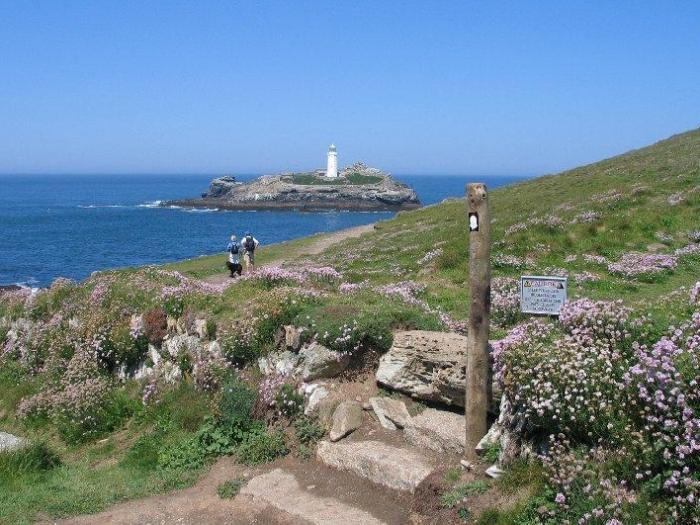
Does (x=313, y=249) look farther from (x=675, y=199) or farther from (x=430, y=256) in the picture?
(x=675, y=199)

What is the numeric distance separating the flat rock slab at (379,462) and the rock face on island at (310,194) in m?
138

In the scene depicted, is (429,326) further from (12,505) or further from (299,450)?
(12,505)

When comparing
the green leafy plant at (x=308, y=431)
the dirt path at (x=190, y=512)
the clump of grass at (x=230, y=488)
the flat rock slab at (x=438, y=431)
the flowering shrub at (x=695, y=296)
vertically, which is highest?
the flowering shrub at (x=695, y=296)

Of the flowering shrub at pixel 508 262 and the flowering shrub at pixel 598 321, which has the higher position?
the flowering shrub at pixel 598 321

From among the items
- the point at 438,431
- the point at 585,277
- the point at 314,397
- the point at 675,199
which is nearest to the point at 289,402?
the point at 314,397

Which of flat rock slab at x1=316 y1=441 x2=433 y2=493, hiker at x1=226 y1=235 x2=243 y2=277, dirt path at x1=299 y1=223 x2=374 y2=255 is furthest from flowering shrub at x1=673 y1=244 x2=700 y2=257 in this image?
dirt path at x1=299 y1=223 x2=374 y2=255

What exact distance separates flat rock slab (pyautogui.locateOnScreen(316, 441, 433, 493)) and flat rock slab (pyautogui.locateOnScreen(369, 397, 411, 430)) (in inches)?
19.1

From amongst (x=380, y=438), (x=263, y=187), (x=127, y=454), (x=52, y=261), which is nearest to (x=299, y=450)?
(x=380, y=438)

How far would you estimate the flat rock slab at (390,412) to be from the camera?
11.1 metres

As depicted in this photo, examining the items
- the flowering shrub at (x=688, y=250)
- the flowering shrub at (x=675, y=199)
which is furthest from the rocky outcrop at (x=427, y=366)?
the flowering shrub at (x=675, y=199)

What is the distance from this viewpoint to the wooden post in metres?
9.68

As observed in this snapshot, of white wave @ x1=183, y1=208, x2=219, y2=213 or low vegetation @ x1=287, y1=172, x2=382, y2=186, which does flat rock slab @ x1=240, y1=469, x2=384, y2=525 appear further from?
low vegetation @ x1=287, y1=172, x2=382, y2=186

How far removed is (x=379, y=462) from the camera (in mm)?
10125

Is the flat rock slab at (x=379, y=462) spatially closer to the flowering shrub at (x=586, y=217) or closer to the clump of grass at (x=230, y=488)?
the clump of grass at (x=230, y=488)
